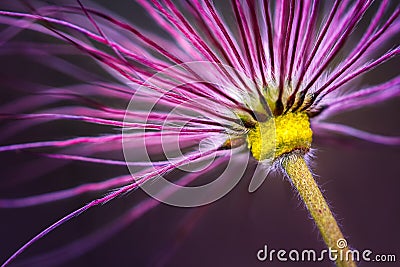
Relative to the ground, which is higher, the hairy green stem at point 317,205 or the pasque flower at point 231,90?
the pasque flower at point 231,90

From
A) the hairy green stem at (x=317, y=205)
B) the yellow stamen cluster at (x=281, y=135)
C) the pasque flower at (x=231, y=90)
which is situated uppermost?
the pasque flower at (x=231, y=90)

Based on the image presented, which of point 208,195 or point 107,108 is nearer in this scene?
point 107,108

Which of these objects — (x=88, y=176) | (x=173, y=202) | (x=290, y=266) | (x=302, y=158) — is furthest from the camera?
(x=88, y=176)

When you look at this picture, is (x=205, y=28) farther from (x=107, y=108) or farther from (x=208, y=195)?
(x=208, y=195)

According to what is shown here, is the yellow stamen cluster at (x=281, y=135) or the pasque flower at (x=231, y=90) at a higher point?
the pasque flower at (x=231, y=90)

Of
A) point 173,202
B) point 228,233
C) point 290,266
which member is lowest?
point 290,266

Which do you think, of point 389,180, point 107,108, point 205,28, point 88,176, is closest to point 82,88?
point 107,108
